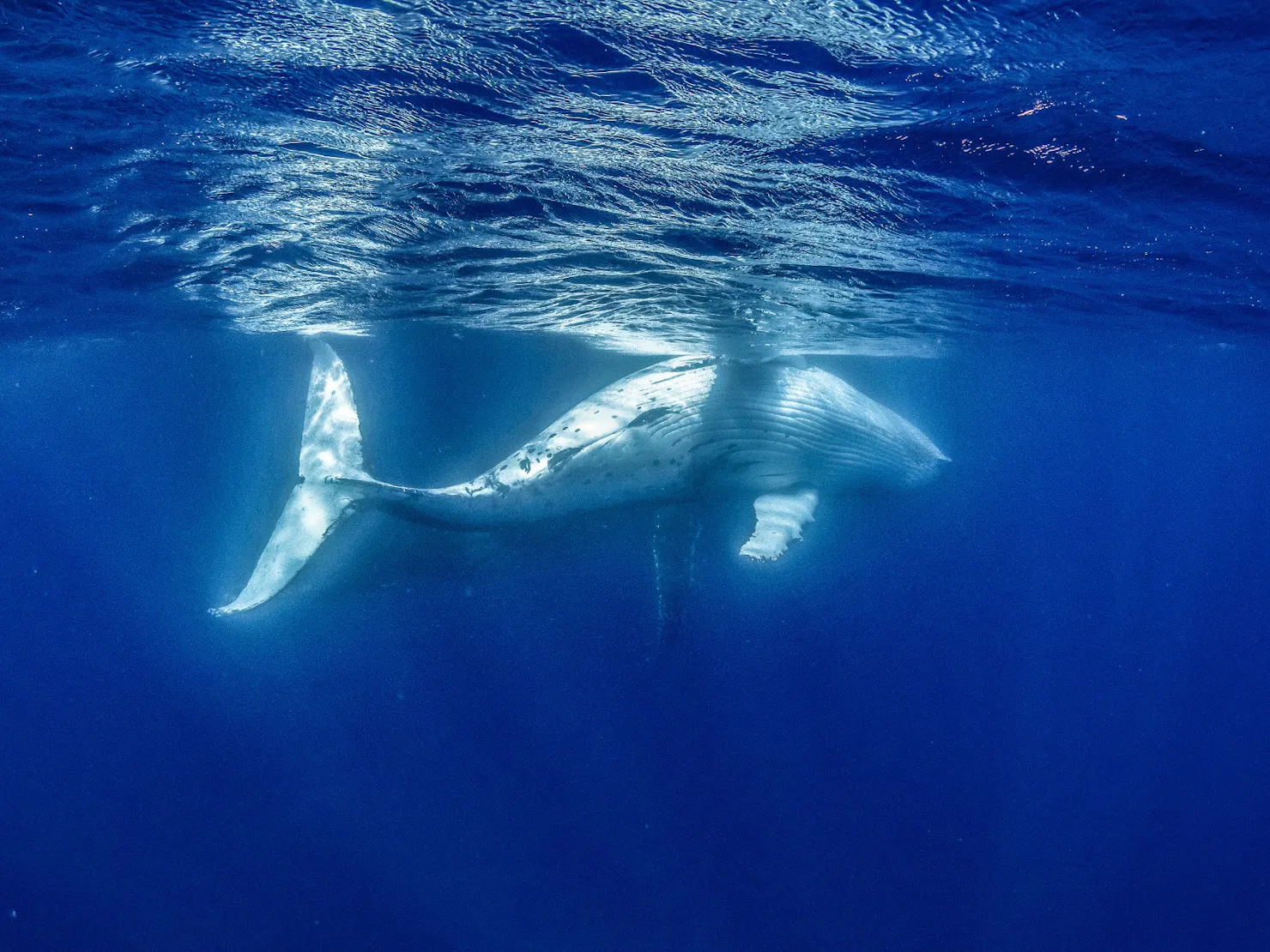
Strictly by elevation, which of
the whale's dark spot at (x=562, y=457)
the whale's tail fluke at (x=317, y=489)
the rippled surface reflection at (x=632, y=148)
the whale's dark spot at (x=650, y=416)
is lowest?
the whale's tail fluke at (x=317, y=489)

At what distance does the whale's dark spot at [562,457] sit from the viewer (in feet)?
32.1

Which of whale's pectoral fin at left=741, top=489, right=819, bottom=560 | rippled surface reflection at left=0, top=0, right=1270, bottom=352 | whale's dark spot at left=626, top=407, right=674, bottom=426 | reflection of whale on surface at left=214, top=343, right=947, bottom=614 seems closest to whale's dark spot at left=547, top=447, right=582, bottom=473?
reflection of whale on surface at left=214, top=343, right=947, bottom=614

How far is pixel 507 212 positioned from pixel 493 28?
4.51 metres

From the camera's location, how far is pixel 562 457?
32.3ft

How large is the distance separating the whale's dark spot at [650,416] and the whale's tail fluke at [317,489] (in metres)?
3.70

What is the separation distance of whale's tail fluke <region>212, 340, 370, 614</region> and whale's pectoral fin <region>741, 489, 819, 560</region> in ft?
16.3

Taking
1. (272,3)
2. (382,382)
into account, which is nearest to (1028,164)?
(272,3)

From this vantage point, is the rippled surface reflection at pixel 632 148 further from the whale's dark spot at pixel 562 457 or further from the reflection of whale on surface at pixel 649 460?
the whale's dark spot at pixel 562 457

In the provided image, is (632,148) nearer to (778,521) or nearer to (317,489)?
(778,521)

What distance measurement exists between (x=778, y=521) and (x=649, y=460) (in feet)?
6.45

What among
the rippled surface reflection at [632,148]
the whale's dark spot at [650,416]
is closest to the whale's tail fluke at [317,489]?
the rippled surface reflection at [632,148]

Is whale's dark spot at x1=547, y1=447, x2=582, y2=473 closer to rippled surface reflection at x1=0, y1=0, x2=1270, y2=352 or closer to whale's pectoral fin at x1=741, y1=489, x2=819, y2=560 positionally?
whale's pectoral fin at x1=741, y1=489, x2=819, y2=560

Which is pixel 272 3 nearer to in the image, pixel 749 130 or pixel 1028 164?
pixel 749 130

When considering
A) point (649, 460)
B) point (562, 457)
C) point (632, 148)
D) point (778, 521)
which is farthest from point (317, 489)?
point (778, 521)
